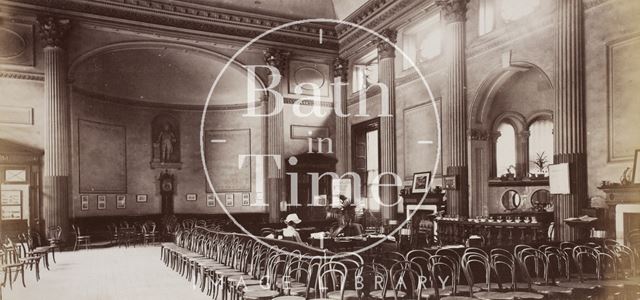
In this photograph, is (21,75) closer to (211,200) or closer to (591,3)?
(211,200)

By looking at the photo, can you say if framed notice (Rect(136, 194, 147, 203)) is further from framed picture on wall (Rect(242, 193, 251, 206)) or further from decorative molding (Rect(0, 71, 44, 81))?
decorative molding (Rect(0, 71, 44, 81))

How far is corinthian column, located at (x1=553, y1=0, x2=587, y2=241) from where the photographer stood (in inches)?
375

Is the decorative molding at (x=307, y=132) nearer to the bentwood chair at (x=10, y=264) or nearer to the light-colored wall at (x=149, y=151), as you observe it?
the light-colored wall at (x=149, y=151)

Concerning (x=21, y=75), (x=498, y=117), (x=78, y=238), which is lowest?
(x=78, y=238)

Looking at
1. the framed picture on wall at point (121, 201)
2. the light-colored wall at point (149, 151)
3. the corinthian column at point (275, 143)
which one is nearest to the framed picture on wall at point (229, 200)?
the light-colored wall at point (149, 151)

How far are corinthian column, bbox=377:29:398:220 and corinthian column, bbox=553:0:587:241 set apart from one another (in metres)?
6.38

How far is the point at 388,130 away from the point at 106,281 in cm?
941

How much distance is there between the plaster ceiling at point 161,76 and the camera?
56.7 ft

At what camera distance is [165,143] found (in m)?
19.7

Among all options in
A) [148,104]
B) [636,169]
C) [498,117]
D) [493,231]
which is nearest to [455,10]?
[498,117]

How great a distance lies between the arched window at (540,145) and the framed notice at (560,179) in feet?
9.37

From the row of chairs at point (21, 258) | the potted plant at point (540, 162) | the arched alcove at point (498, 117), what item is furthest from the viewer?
the arched alcove at point (498, 117)

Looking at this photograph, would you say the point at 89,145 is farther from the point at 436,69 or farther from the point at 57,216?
the point at 436,69

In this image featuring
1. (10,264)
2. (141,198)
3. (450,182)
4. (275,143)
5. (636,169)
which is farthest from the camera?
(141,198)
